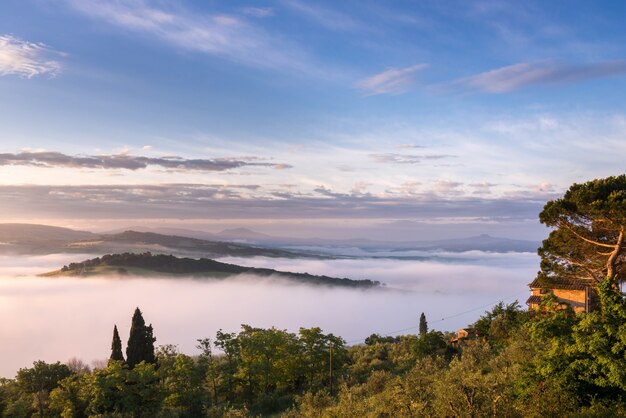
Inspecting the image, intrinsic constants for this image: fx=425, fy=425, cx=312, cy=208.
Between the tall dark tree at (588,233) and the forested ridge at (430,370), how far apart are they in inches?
3.9

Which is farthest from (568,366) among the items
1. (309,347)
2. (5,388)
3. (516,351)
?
(5,388)

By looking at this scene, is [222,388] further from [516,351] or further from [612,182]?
[612,182]

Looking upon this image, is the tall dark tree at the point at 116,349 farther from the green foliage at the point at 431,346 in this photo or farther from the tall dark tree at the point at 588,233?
the tall dark tree at the point at 588,233

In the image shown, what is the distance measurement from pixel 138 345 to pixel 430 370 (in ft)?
158

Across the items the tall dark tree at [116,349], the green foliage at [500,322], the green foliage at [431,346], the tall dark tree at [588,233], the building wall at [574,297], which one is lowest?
the tall dark tree at [116,349]

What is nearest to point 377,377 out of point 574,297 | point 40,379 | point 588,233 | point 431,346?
point 431,346

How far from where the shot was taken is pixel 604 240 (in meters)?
35.1

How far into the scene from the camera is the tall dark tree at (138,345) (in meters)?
64.5

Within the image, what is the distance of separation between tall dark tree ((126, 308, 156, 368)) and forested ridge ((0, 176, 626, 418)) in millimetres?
149

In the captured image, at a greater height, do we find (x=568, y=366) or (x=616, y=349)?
(x=616, y=349)

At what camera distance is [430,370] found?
34219mm

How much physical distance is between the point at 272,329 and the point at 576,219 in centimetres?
3821

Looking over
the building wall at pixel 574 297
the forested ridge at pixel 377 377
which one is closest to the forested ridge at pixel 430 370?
the forested ridge at pixel 377 377

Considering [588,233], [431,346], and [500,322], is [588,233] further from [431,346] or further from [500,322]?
[431,346]
